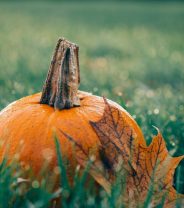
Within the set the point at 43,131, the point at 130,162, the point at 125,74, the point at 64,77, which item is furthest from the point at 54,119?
the point at 125,74

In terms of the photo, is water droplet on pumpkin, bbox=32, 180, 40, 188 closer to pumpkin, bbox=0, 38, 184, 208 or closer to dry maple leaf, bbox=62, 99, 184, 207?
pumpkin, bbox=0, 38, 184, 208

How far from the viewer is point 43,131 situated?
5.77 feet

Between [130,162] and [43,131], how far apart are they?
0.36 meters

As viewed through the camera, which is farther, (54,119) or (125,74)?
(125,74)

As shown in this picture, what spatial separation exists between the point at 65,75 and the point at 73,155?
0.38 metres

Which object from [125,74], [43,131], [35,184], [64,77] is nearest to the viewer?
[35,184]

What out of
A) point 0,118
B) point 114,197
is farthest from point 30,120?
point 114,197

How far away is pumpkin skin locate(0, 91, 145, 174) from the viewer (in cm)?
169

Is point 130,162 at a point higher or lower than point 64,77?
lower

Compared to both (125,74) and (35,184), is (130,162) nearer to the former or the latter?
(35,184)

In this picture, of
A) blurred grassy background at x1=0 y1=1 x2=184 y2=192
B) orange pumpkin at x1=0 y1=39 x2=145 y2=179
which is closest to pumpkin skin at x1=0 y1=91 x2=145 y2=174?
orange pumpkin at x1=0 y1=39 x2=145 y2=179

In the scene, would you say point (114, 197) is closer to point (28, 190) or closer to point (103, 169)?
point (103, 169)

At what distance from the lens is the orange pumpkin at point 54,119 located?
1699 millimetres

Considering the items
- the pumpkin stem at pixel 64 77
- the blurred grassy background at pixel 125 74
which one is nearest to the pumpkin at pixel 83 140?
the pumpkin stem at pixel 64 77
